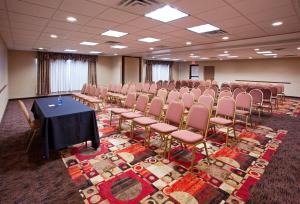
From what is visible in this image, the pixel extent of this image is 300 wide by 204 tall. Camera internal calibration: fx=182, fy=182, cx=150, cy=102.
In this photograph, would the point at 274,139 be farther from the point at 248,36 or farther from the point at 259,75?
the point at 259,75

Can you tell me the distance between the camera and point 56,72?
1085 centimetres

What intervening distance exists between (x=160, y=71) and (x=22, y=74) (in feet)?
34.5

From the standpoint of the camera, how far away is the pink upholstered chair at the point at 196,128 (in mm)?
2816

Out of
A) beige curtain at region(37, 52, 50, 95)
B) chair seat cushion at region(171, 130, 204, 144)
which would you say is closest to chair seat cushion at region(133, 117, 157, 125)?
chair seat cushion at region(171, 130, 204, 144)

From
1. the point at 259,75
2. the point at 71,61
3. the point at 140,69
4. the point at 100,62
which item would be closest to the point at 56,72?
the point at 71,61

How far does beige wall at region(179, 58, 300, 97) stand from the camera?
39.3ft

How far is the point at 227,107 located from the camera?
4.22 m

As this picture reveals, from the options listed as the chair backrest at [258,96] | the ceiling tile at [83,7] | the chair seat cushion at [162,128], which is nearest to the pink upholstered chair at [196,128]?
the chair seat cushion at [162,128]

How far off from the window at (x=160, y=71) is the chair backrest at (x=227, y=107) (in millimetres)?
11981

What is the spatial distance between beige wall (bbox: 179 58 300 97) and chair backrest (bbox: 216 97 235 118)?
431 inches

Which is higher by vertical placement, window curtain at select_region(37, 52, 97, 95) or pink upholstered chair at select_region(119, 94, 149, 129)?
window curtain at select_region(37, 52, 97, 95)

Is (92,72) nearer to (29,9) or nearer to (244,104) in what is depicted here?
(29,9)

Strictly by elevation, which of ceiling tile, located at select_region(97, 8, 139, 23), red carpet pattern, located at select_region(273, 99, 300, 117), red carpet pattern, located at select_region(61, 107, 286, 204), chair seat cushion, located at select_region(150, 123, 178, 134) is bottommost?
red carpet pattern, located at select_region(61, 107, 286, 204)

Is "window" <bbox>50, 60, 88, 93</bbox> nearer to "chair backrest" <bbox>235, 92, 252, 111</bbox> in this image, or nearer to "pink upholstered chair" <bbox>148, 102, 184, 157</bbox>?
"pink upholstered chair" <bbox>148, 102, 184, 157</bbox>
